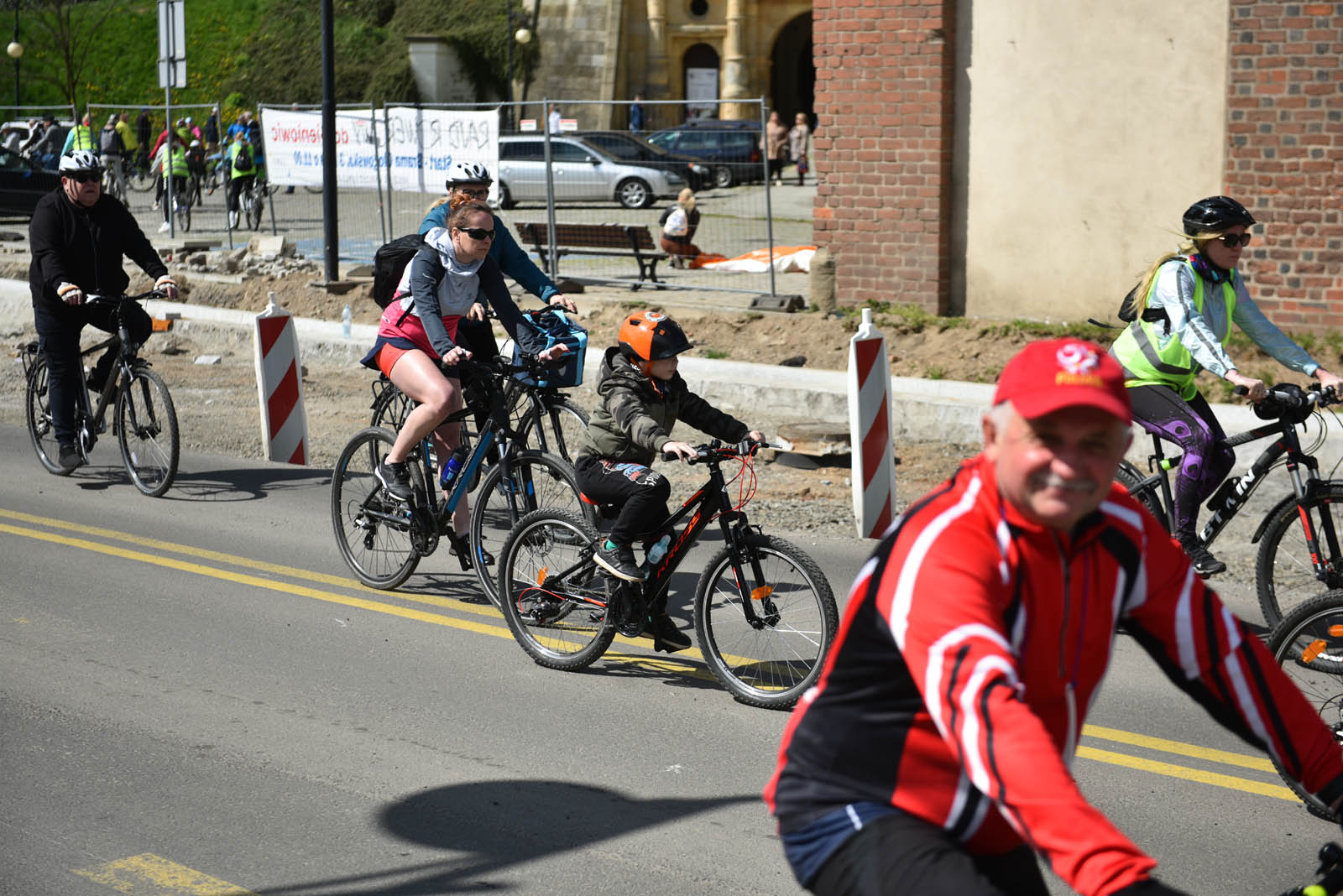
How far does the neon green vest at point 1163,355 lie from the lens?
6934 mm

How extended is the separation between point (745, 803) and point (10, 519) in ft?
19.9

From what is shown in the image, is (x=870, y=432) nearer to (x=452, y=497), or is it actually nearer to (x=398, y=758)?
(x=452, y=497)

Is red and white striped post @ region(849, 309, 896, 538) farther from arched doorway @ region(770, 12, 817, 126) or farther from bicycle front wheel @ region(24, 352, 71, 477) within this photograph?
arched doorway @ region(770, 12, 817, 126)

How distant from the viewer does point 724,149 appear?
73.6ft

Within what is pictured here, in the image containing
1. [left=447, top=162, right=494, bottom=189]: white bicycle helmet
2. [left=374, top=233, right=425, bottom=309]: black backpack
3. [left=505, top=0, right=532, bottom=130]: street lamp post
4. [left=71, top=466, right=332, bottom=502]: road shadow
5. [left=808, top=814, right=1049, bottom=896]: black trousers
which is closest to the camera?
[left=808, top=814, right=1049, bottom=896]: black trousers

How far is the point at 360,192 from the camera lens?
817 inches

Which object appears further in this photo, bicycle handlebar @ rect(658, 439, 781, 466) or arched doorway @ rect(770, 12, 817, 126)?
arched doorway @ rect(770, 12, 817, 126)

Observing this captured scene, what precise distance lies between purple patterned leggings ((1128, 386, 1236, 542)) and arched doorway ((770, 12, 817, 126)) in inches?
2046

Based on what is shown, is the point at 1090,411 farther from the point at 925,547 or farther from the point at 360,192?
the point at 360,192

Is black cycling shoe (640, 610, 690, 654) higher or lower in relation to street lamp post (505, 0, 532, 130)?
lower

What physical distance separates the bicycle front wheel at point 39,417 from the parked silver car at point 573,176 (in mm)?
11676

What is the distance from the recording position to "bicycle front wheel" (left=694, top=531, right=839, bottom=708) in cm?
580

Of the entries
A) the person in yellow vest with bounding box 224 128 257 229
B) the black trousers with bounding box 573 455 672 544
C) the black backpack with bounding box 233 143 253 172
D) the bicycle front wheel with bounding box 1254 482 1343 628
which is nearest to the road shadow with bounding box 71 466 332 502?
the black trousers with bounding box 573 455 672 544

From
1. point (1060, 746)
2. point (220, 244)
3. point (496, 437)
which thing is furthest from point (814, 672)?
point (220, 244)
